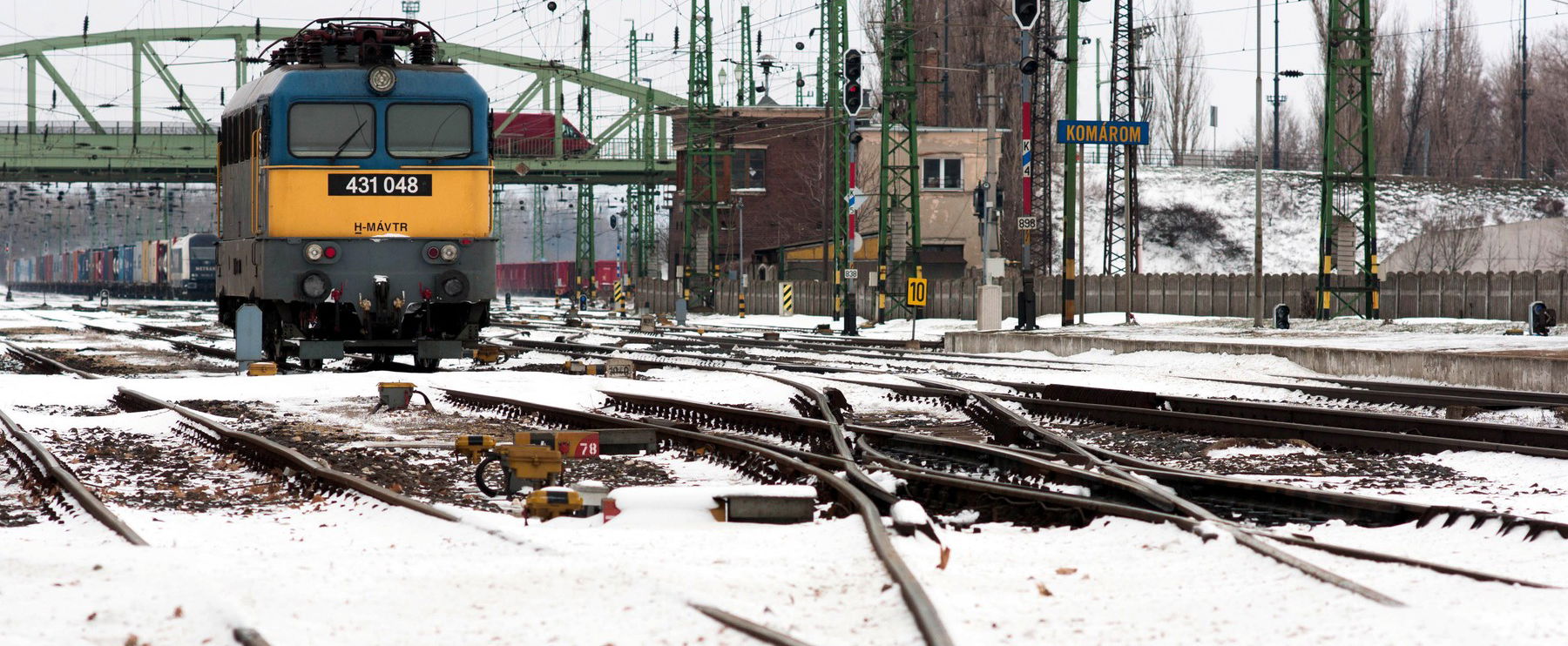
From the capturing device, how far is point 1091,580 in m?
6.06

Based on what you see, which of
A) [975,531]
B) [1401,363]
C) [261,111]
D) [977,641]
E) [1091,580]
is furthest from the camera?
[1401,363]

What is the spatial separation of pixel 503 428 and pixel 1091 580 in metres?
7.13

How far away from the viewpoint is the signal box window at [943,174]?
62.6 metres

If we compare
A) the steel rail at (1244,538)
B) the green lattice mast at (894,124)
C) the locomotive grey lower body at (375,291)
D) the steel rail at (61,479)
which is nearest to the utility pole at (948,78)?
the green lattice mast at (894,124)

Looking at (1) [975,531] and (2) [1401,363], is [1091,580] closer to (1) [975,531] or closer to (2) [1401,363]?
(1) [975,531]

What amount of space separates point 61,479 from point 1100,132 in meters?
24.2

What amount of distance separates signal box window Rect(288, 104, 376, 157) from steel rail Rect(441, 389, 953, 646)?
150 inches

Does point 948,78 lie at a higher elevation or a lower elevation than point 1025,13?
higher

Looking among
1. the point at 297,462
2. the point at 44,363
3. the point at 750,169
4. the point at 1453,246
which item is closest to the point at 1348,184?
the point at 1453,246

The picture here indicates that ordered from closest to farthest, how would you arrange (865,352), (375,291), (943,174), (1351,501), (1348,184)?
(1351,501) → (375,291) → (865,352) → (1348,184) → (943,174)

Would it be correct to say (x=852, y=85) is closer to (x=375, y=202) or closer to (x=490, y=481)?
(x=375, y=202)

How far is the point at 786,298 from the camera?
48719 mm

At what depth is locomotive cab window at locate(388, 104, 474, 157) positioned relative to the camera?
17266mm

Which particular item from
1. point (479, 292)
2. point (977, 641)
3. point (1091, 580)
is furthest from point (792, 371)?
point (977, 641)
